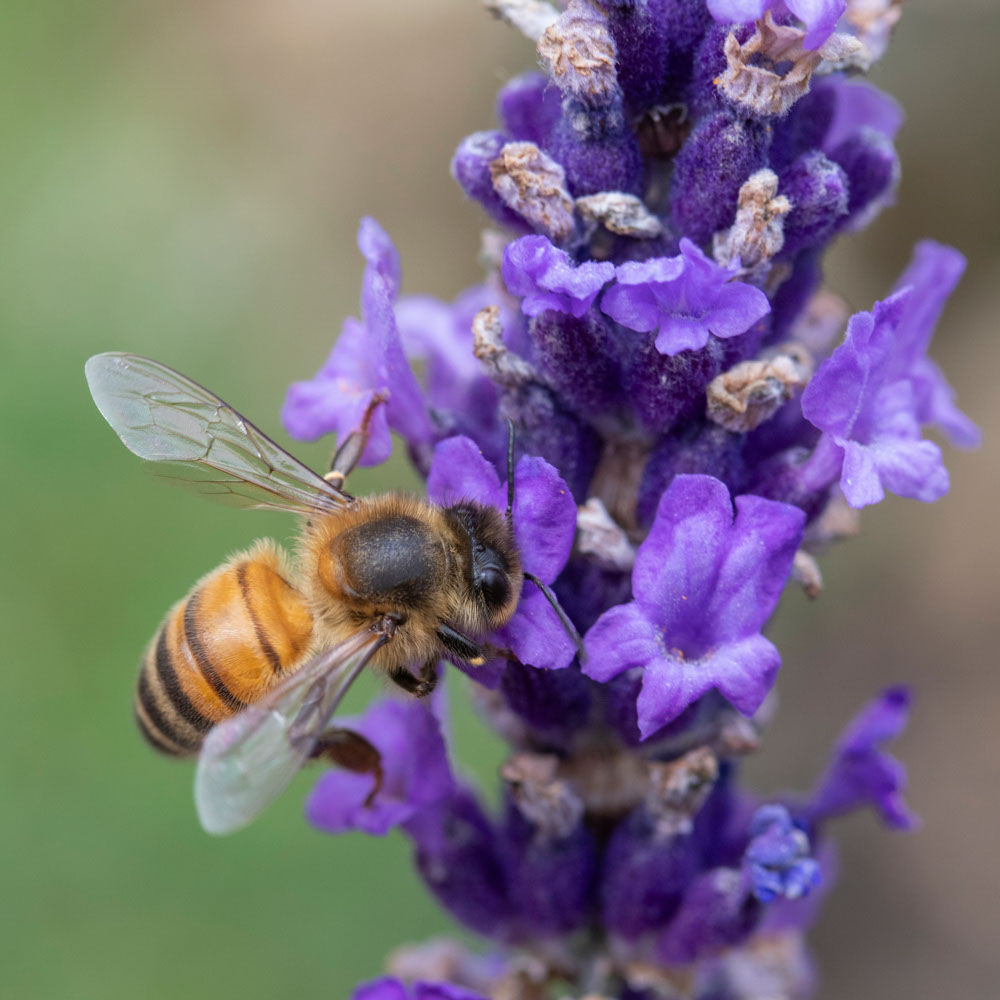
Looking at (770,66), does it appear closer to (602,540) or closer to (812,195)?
(812,195)

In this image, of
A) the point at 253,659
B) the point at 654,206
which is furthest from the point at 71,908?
the point at 654,206

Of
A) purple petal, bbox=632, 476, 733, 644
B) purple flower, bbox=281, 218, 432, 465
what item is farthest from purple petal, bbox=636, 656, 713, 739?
purple flower, bbox=281, 218, 432, 465

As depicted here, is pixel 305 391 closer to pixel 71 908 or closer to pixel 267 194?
pixel 71 908

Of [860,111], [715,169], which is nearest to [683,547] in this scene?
[715,169]

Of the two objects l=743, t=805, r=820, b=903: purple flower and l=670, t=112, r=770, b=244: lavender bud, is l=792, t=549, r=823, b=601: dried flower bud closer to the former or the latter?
l=743, t=805, r=820, b=903: purple flower

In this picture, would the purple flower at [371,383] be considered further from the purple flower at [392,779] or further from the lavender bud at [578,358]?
the purple flower at [392,779]

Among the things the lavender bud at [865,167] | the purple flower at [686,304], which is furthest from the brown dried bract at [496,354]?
the lavender bud at [865,167]
